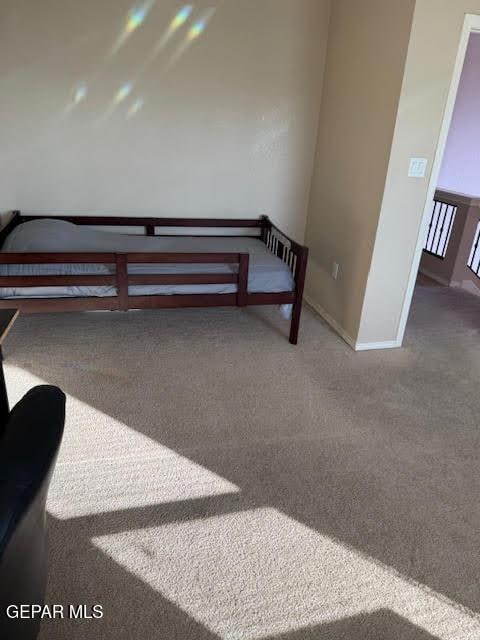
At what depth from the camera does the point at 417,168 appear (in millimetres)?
2734

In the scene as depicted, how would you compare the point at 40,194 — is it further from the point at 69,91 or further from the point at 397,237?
the point at 397,237

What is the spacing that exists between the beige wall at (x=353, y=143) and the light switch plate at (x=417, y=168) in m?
0.15

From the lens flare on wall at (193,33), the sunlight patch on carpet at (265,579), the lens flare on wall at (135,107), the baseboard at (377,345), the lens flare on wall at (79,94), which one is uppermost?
the lens flare on wall at (193,33)

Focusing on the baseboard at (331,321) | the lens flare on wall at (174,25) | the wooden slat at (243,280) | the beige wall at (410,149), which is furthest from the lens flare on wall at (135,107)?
the baseboard at (331,321)

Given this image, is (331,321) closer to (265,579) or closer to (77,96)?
(265,579)

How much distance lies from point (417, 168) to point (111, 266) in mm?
1929

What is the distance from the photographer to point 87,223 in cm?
359

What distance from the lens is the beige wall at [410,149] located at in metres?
2.48

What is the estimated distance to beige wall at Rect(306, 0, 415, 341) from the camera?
8.86ft

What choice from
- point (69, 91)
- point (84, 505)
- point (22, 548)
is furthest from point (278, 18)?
point (22, 548)

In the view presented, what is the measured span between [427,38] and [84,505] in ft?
9.30

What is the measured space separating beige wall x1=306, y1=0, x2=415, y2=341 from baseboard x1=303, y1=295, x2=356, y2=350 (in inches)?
0.7

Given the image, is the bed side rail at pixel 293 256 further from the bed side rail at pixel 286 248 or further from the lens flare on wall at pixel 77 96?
the lens flare on wall at pixel 77 96

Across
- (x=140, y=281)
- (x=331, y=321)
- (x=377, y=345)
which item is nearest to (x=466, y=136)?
(x=331, y=321)
